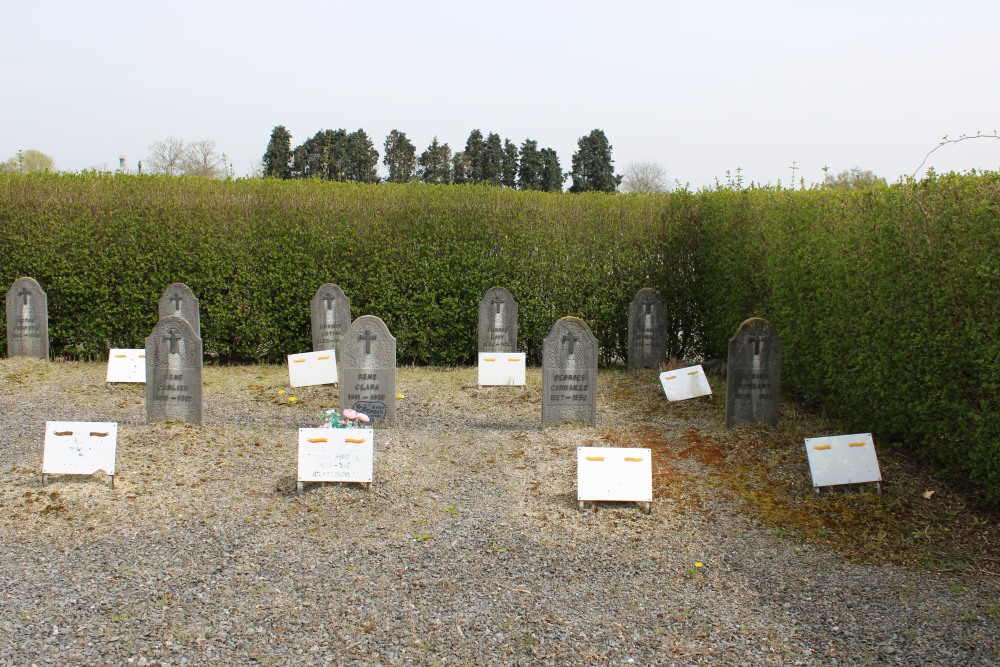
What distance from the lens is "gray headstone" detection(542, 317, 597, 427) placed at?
27.5ft

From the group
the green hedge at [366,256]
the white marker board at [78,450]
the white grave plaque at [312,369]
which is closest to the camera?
the white marker board at [78,450]

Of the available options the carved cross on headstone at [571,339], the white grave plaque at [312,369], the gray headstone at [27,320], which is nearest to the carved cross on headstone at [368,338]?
the carved cross on headstone at [571,339]

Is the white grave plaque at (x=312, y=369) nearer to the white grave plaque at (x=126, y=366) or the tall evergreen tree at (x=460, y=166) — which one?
the white grave plaque at (x=126, y=366)

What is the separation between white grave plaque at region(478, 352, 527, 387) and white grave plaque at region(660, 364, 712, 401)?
6.46 ft

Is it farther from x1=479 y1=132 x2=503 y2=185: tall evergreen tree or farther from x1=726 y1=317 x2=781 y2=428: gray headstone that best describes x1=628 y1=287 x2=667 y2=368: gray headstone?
x1=479 y1=132 x2=503 y2=185: tall evergreen tree

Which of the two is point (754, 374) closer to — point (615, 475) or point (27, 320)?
point (615, 475)

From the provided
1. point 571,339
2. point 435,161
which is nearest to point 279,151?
point 435,161

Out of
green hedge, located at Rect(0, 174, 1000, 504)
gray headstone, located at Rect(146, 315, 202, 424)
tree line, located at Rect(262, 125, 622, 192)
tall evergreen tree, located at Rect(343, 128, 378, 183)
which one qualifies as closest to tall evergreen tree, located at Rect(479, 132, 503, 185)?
tree line, located at Rect(262, 125, 622, 192)

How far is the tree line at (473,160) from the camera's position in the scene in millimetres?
37156

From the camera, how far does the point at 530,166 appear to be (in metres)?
39.6

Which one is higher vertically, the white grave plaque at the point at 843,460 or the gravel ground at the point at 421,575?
the white grave plaque at the point at 843,460

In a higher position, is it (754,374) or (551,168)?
(551,168)

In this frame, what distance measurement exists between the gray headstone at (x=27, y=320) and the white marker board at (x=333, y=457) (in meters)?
8.13

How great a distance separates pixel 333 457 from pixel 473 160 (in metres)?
34.2
